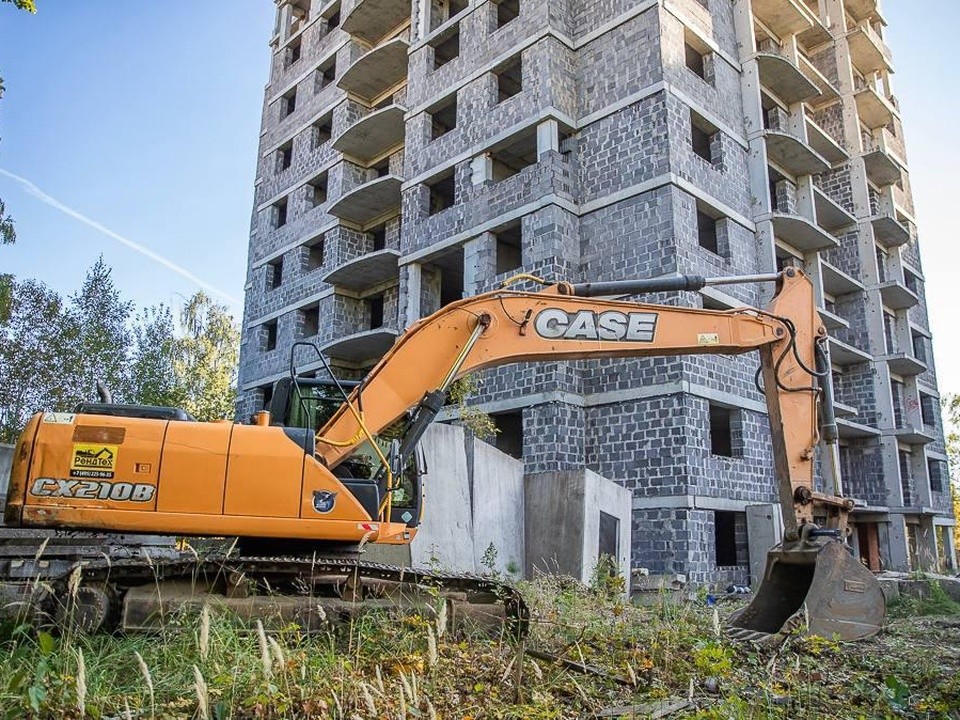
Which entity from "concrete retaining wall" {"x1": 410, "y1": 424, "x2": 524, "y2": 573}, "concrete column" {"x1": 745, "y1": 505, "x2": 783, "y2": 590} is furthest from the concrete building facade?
"concrete retaining wall" {"x1": 410, "y1": 424, "x2": 524, "y2": 573}

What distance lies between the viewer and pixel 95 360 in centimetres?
2950

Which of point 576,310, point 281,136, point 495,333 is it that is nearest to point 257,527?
point 495,333

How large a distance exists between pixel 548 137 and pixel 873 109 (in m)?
17.5

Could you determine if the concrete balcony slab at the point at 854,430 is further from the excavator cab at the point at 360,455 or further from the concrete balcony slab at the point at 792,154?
the excavator cab at the point at 360,455

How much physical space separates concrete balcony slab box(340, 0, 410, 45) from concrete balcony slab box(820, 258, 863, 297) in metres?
16.9

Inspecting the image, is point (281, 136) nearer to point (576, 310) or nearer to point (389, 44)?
point (389, 44)

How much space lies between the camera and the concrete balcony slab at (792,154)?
21172 millimetres

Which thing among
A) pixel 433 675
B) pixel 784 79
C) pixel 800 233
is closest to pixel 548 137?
pixel 800 233

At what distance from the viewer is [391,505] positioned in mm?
6641

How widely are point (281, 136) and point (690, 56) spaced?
17016mm

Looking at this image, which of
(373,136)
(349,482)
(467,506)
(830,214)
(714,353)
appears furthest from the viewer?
(830,214)

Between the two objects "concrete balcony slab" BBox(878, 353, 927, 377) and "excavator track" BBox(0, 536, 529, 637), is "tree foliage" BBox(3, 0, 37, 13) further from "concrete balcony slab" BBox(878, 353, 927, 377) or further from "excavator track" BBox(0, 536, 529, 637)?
"concrete balcony slab" BBox(878, 353, 927, 377)

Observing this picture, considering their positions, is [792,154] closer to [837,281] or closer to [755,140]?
[755,140]

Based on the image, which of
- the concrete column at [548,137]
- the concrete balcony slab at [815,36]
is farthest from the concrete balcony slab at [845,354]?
the concrete balcony slab at [815,36]
